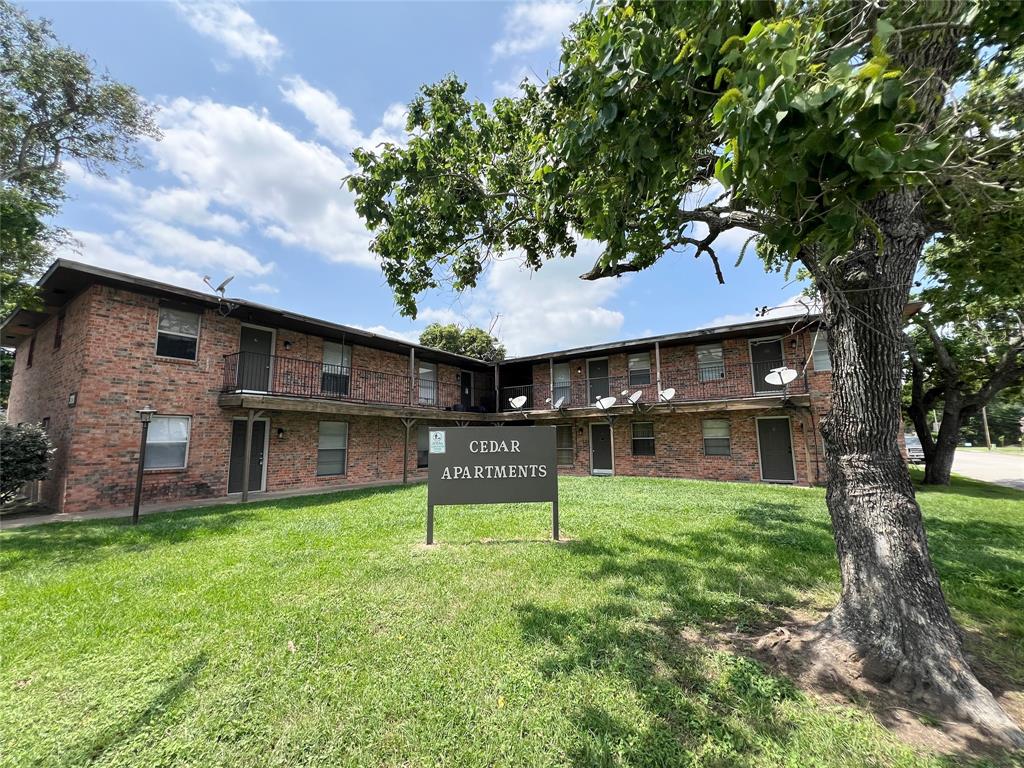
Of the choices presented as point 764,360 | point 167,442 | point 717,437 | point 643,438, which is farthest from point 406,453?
point 764,360

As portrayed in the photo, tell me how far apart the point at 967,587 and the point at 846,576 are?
2.80 metres

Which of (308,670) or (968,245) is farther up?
(968,245)

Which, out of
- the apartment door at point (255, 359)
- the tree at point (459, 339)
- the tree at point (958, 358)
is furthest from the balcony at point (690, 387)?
the tree at point (459, 339)

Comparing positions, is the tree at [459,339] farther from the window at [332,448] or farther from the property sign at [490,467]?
the property sign at [490,467]

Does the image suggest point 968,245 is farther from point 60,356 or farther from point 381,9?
point 60,356

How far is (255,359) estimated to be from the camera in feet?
38.3

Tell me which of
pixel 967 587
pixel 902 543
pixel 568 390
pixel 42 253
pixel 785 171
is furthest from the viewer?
pixel 568 390

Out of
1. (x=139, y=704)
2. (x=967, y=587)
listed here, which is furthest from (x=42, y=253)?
(x=967, y=587)

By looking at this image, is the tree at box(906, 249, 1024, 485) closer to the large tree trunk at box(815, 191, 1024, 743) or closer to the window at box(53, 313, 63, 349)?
the large tree trunk at box(815, 191, 1024, 743)

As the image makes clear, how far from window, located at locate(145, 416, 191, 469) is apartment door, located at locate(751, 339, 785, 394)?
16498 mm

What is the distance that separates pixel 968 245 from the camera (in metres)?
5.90

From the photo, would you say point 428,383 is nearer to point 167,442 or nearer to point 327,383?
point 327,383

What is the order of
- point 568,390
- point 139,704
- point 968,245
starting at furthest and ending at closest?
point 568,390 < point 968,245 < point 139,704

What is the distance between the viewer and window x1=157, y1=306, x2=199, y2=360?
9.91 m
